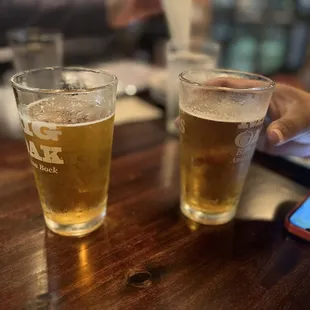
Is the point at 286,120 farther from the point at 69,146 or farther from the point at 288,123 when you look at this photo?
the point at 69,146

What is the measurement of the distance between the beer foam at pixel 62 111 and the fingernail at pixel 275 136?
0.78 feet

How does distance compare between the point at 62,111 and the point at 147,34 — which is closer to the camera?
the point at 62,111

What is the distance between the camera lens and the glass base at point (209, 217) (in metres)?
0.59

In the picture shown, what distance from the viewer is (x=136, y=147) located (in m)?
0.85

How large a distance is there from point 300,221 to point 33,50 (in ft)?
3.01

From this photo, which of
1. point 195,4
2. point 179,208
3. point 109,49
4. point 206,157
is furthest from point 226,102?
point 109,49

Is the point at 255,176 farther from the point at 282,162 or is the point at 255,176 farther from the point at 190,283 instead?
the point at 190,283

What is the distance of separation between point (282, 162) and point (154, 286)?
0.43 metres

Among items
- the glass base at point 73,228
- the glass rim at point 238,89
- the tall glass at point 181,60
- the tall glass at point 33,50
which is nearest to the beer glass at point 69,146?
the glass base at point 73,228

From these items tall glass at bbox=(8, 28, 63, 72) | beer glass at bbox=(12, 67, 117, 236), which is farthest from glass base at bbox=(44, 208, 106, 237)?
tall glass at bbox=(8, 28, 63, 72)

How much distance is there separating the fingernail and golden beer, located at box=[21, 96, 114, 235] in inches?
8.7

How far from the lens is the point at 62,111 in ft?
1.63

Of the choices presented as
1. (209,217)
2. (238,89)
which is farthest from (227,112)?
(209,217)

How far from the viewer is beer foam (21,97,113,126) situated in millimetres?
490
